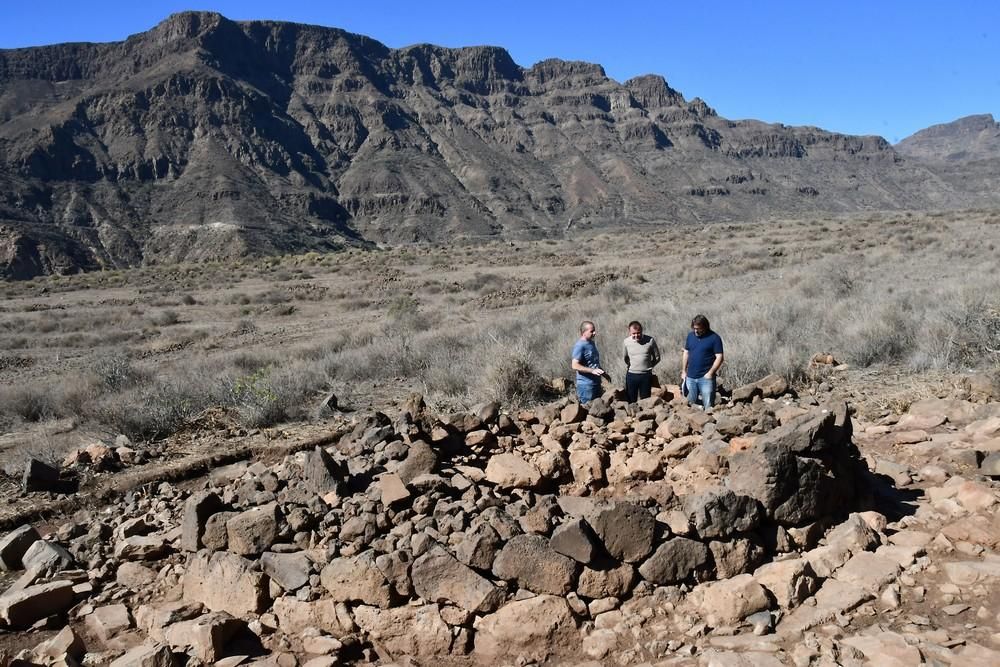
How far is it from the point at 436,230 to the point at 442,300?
67619 mm

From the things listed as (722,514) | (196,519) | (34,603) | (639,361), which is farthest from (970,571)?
(34,603)

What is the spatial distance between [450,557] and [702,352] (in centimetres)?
463

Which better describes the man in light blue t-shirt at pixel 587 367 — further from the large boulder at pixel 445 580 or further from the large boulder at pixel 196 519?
the large boulder at pixel 196 519

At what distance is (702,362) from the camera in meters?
7.78

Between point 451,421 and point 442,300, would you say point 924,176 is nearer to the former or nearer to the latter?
point 442,300

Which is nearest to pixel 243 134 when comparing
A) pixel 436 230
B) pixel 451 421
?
pixel 436 230

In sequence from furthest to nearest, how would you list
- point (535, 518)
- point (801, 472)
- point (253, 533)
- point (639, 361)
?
1. point (639, 361)
2. point (253, 533)
3. point (801, 472)
4. point (535, 518)

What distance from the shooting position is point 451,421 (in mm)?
6711

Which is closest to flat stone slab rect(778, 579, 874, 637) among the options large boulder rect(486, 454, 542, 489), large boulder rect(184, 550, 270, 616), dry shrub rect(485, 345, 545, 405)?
large boulder rect(486, 454, 542, 489)

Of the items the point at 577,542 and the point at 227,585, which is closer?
the point at 577,542

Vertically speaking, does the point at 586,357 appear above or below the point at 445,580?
above

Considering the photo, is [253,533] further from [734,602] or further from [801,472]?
[801,472]

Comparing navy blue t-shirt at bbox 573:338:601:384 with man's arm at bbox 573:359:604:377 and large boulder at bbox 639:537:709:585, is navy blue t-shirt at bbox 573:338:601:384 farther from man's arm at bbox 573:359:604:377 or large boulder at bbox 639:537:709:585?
large boulder at bbox 639:537:709:585

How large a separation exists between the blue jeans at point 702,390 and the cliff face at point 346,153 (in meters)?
65.4
